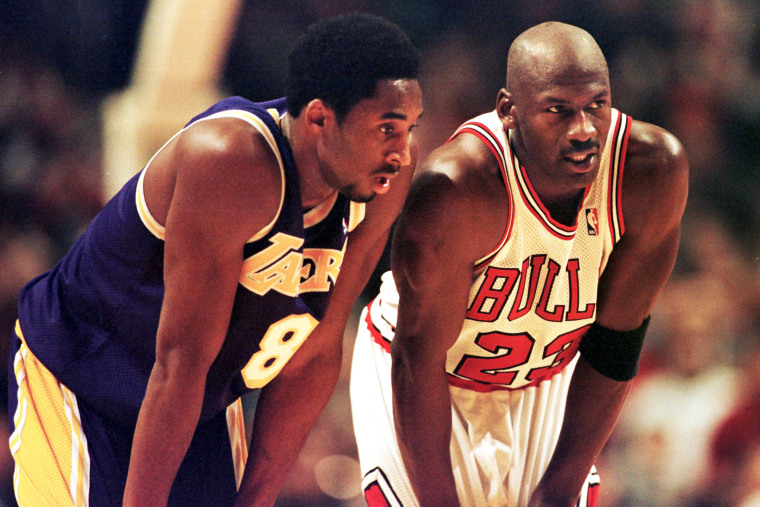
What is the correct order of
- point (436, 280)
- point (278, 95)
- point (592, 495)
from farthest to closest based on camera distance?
point (278, 95) < point (592, 495) < point (436, 280)

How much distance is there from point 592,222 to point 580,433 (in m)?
0.60

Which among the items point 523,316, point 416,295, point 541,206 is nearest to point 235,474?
point 416,295

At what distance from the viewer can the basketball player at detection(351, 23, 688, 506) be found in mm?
2031

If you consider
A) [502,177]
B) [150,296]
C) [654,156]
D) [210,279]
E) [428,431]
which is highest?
[654,156]

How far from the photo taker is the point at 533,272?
216cm

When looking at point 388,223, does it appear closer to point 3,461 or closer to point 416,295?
point 416,295

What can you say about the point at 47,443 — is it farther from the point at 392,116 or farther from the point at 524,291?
the point at 524,291

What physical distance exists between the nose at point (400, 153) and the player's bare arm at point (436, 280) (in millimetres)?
244

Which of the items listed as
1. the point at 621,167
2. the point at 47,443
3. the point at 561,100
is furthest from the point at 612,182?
the point at 47,443

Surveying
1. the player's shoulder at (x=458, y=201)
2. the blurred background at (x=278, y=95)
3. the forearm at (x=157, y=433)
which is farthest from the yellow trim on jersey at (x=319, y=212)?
the blurred background at (x=278, y=95)

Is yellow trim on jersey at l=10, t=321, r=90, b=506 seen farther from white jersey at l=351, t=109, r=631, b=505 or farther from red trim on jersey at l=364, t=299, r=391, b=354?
red trim on jersey at l=364, t=299, r=391, b=354

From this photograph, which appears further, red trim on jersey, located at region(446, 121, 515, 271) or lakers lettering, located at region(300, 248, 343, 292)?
red trim on jersey, located at region(446, 121, 515, 271)

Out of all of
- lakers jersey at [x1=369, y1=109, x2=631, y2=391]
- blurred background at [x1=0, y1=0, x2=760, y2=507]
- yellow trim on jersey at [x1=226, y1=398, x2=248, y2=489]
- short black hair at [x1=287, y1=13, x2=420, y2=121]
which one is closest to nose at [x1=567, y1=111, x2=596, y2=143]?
lakers jersey at [x1=369, y1=109, x2=631, y2=391]

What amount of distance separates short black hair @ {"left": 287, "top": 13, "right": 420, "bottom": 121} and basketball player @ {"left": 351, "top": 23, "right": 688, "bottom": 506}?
0.38 metres
